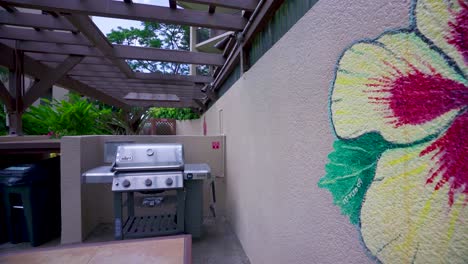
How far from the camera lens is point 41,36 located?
160 inches

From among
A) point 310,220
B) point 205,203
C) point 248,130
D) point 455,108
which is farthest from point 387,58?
point 205,203

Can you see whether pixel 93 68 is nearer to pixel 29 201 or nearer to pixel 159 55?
pixel 159 55

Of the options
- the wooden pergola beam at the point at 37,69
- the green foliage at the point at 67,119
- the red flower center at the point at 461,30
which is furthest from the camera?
the green foliage at the point at 67,119

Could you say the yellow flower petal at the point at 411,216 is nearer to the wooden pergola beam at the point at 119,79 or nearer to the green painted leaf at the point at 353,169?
the green painted leaf at the point at 353,169

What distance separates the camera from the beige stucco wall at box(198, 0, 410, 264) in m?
1.27

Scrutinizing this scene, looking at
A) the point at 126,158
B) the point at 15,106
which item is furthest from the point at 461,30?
the point at 15,106

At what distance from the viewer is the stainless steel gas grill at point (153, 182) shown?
3311mm

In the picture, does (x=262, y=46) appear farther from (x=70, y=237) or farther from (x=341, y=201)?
(x=70, y=237)

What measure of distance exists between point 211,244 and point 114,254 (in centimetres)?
231

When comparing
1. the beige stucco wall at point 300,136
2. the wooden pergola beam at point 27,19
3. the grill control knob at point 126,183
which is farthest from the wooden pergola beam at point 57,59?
the beige stucco wall at point 300,136

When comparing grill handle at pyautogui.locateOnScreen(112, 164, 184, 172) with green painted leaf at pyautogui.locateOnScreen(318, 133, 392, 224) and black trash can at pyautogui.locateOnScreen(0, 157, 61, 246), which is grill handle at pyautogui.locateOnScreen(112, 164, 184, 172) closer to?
black trash can at pyautogui.locateOnScreen(0, 157, 61, 246)

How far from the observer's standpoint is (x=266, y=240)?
100 inches

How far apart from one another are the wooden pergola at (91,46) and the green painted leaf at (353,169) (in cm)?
163

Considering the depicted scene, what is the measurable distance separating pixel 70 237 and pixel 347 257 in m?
3.97
